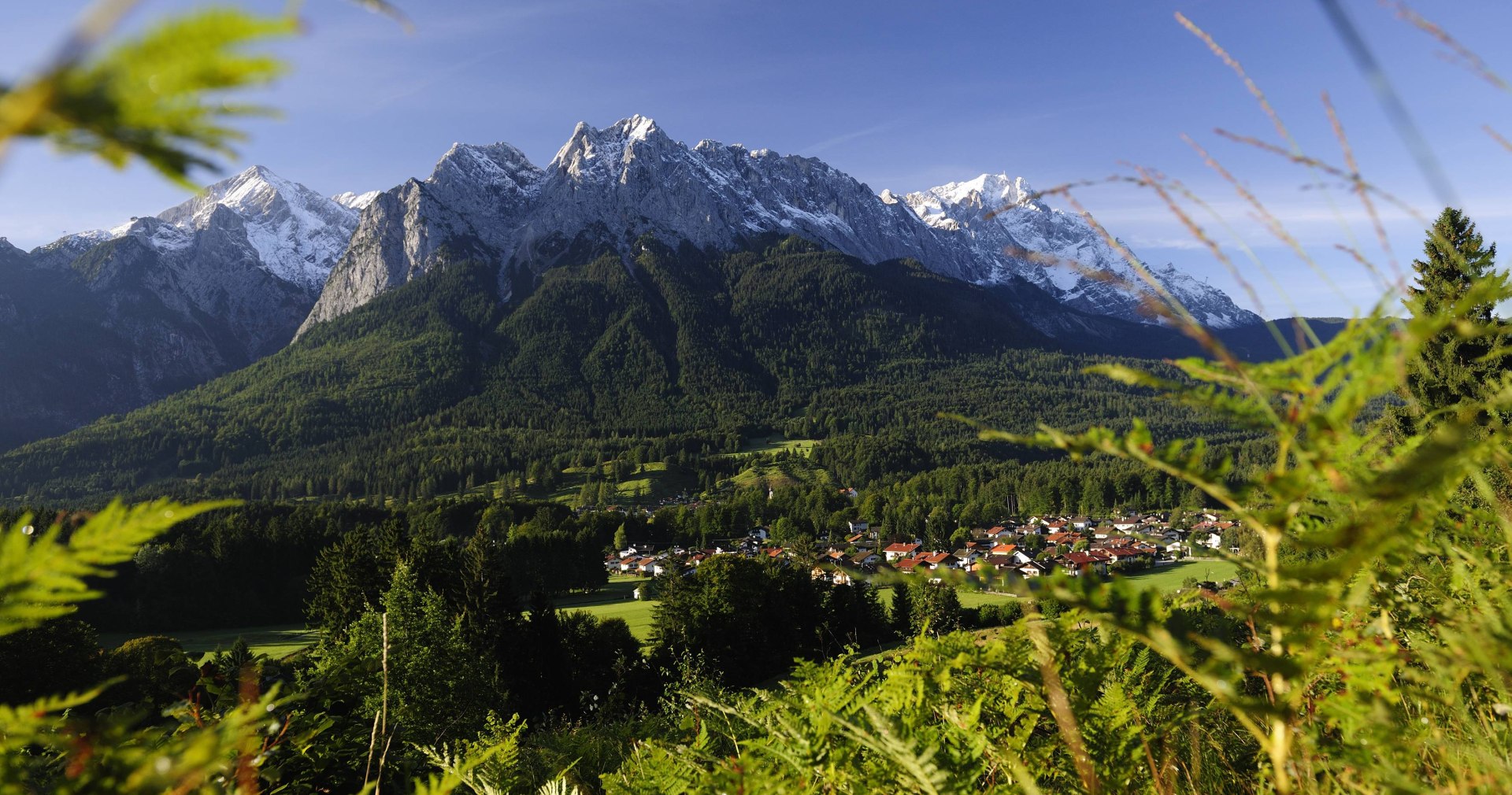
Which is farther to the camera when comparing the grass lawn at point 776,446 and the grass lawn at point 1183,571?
the grass lawn at point 776,446

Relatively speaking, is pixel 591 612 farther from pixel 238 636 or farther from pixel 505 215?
pixel 505 215

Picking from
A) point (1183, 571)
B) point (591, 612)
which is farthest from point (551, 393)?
point (1183, 571)

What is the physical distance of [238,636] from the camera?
47312 millimetres

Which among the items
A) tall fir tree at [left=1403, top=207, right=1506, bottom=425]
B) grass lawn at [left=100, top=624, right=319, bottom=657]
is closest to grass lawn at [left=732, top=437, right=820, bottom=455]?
grass lawn at [left=100, top=624, right=319, bottom=657]

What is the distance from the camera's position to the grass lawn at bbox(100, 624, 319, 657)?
42250mm

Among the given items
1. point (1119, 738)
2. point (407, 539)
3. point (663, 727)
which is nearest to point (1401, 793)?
point (1119, 738)

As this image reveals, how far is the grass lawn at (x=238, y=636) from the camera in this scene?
139ft

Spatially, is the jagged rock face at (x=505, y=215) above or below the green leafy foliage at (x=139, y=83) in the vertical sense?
above

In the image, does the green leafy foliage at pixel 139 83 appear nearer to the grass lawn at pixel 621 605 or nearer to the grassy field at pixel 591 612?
the grass lawn at pixel 621 605

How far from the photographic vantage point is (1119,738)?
178 cm

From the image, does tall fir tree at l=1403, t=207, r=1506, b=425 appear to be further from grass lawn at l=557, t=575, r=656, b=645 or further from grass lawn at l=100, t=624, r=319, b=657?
grass lawn at l=100, t=624, r=319, b=657

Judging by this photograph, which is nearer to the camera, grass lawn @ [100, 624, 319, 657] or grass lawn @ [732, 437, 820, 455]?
grass lawn @ [100, 624, 319, 657]

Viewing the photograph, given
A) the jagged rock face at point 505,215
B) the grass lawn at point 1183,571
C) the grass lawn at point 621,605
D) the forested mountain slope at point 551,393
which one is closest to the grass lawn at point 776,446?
the forested mountain slope at point 551,393

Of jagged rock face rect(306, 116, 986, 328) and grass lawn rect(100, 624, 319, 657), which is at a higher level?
jagged rock face rect(306, 116, 986, 328)
